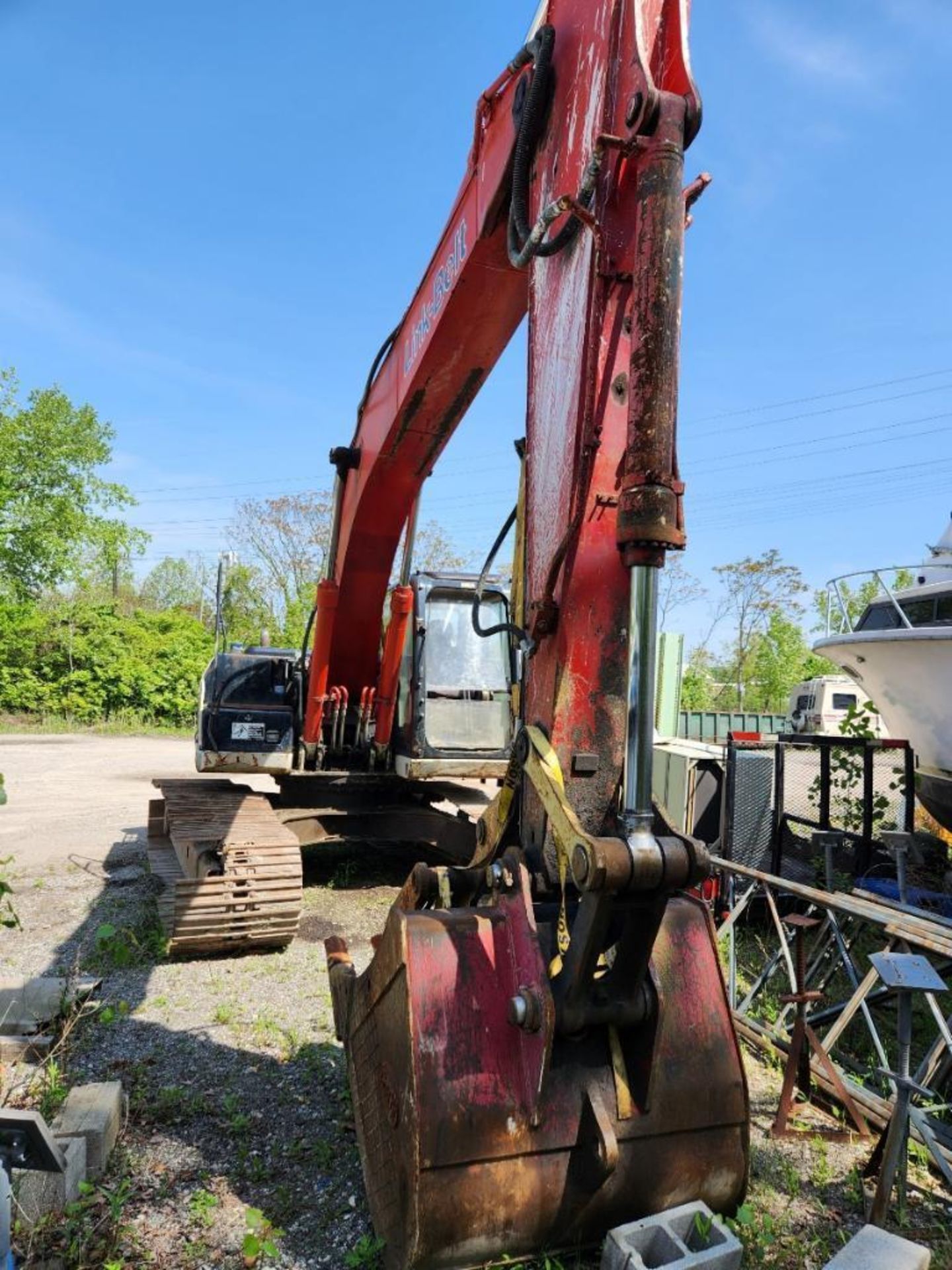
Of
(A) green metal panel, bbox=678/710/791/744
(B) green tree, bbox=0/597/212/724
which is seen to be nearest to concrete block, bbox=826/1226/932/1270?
(A) green metal panel, bbox=678/710/791/744

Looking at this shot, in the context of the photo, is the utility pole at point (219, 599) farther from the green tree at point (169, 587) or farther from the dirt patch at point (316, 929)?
the green tree at point (169, 587)

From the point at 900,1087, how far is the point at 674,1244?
39.9 inches

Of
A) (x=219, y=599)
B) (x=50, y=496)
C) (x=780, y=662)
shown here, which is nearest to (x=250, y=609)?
(x=50, y=496)

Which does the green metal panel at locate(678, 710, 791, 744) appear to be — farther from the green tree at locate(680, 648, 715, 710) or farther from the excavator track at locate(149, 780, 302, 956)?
the excavator track at locate(149, 780, 302, 956)

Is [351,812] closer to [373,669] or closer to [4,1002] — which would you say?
[373,669]

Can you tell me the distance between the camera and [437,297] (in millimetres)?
3965

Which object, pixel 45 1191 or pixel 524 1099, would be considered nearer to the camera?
pixel 524 1099

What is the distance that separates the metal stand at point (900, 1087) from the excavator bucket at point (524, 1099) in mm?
607

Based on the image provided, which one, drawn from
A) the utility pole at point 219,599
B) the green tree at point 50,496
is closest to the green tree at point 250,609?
the green tree at point 50,496

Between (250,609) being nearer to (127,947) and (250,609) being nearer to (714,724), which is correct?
(714,724)

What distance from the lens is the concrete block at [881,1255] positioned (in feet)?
6.96

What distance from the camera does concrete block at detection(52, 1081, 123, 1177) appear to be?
9.24ft

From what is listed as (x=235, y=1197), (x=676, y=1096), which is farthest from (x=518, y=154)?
(x=235, y=1197)

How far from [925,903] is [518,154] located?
4754 mm
